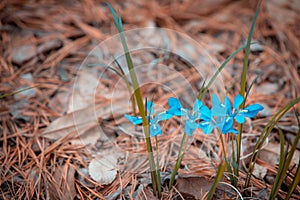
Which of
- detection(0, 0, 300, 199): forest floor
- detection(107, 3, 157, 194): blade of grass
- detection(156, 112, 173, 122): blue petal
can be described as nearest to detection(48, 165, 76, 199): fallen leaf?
detection(0, 0, 300, 199): forest floor

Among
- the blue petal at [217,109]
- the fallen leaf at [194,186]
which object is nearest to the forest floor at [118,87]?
the fallen leaf at [194,186]

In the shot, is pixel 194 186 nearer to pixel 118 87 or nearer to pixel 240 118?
pixel 240 118

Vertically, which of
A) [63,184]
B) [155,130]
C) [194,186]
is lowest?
[63,184]

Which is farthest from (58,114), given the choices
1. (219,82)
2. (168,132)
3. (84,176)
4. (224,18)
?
(224,18)

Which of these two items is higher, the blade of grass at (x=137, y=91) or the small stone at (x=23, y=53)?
the blade of grass at (x=137, y=91)

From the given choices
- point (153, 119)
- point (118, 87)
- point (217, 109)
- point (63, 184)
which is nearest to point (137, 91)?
point (153, 119)

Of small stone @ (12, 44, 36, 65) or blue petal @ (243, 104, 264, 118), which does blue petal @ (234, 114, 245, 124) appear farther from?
small stone @ (12, 44, 36, 65)

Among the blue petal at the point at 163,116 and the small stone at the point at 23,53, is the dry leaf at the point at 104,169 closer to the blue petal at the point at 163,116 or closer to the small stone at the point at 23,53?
the blue petal at the point at 163,116
